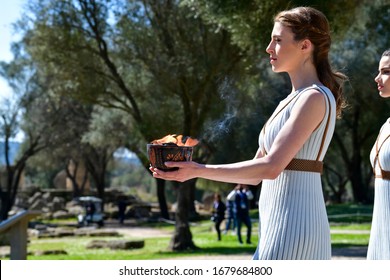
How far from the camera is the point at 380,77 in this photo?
4.14 metres

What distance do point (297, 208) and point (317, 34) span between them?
711 mm

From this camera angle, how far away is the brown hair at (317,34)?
2877mm

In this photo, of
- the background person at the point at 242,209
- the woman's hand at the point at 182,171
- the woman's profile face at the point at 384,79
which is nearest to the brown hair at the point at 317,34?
the woman's hand at the point at 182,171

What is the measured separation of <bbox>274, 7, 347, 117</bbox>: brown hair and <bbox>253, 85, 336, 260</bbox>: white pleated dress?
0.15 m

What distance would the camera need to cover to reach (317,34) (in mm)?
2910

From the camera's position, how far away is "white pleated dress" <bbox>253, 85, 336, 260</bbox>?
2.76 m

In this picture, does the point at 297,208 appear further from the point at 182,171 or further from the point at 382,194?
the point at 382,194

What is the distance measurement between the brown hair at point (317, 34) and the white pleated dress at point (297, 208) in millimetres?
154

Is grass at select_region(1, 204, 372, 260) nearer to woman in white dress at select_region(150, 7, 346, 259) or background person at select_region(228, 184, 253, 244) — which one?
background person at select_region(228, 184, 253, 244)

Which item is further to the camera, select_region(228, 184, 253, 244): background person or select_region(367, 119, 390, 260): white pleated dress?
select_region(228, 184, 253, 244): background person

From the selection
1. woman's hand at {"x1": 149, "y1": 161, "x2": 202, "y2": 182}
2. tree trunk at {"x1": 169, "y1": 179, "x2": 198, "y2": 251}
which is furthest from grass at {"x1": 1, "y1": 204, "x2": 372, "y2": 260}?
woman's hand at {"x1": 149, "y1": 161, "x2": 202, "y2": 182}

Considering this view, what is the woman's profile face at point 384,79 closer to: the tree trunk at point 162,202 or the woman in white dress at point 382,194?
the woman in white dress at point 382,194
